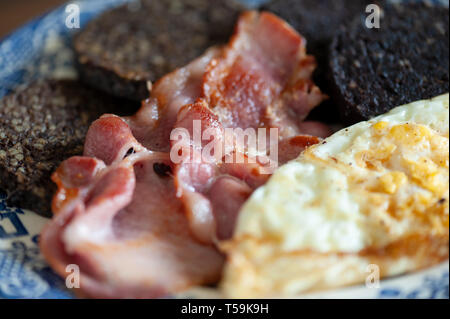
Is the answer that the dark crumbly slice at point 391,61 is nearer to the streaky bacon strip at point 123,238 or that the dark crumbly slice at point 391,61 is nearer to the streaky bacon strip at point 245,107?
the streaky bacon strip at point 245,107

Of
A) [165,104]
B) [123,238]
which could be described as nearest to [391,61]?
[165,104]

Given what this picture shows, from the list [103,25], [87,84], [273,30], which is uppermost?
Answer: [103,25]

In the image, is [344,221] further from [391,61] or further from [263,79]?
[391,61]

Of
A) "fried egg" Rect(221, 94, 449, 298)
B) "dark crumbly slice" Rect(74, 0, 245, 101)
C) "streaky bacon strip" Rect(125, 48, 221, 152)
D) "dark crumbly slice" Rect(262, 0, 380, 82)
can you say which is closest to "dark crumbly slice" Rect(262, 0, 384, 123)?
"dark crumbly slice" Rect(262, 0, 380, 82)

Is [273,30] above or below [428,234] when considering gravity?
above

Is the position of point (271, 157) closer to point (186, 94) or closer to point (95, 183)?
point (186, 94)

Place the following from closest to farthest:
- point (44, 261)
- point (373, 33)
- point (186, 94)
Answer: point (44, 261) < point (186, 94) < point (373, 33)
